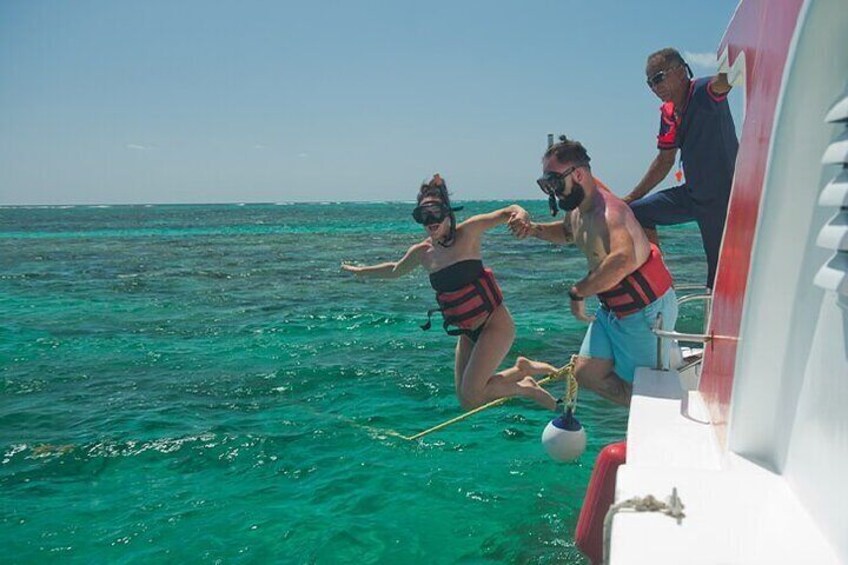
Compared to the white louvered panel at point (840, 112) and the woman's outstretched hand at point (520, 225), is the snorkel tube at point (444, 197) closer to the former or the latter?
the woman's outstretched hand at point (520, 225)

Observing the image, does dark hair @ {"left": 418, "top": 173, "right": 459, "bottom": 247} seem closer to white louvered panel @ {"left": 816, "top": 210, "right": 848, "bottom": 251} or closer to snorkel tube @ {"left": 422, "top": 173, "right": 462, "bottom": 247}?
snorkel tube @ {"left": 422, "top": 173, "right": 462, "bottom": 247}

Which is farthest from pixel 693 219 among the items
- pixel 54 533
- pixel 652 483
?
pixel 54 533

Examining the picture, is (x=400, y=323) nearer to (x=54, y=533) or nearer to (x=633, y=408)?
(x=54, y=533)

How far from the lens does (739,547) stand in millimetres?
2158

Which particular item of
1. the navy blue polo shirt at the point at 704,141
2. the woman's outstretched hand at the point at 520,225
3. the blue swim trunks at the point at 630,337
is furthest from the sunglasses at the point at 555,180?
the navy blue polo shirt at the point at 704,141

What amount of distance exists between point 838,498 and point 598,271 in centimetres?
252

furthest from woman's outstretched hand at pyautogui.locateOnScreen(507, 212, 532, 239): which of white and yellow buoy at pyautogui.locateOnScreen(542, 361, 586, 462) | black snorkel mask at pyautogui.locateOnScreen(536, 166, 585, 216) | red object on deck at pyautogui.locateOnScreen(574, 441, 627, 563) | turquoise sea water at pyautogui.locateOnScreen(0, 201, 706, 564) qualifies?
turquoise sea water at pyautogui.locateOnScreen(0, 201, 706, 564)

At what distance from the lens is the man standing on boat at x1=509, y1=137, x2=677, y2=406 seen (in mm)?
4660

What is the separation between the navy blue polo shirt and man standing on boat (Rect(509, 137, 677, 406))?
2.50ft

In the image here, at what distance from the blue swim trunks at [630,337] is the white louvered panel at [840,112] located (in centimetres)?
287

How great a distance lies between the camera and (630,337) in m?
4.95

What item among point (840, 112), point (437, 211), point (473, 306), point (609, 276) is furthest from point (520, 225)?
point (840, 112)

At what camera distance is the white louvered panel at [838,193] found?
→ 1.92 m

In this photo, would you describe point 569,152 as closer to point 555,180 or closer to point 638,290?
point 555,180
